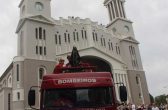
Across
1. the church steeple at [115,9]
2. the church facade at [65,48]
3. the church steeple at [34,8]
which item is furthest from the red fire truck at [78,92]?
the church steeple at [115,9]

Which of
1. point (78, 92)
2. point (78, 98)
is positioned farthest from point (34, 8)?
point (78, 98)

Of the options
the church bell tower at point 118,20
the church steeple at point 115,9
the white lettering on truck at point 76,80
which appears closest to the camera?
the white lettering on truck at point 76,80

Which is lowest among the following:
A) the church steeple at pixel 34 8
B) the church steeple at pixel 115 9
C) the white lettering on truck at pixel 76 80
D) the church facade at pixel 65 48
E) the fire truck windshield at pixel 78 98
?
the fire truck windshield at pixel 78 98

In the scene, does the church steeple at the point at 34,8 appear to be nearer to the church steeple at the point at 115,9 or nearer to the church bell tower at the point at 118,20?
the church bell tower at the point at 118,20

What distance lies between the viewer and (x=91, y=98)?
8344 millimetres

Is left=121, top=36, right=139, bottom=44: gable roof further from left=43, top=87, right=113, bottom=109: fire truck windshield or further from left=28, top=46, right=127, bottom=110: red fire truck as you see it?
left=43, top=87, right=113, bottom=109: fire truck windshield

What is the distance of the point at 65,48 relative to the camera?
4322 cm

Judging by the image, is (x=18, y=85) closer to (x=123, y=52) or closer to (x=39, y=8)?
(x=39, y=8)

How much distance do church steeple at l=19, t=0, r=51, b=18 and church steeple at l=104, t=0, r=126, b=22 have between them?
620 inches

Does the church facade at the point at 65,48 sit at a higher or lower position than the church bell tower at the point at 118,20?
lower

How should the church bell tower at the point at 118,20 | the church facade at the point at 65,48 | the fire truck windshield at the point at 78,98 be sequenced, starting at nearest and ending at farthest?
the fire truck windshield at the point at 78,98
the church facade at the point at 65,48
the church bell tower at the point at 118,20

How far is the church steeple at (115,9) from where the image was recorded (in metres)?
54.6

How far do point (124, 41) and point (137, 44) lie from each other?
381cm

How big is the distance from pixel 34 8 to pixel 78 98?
36.0 metres
